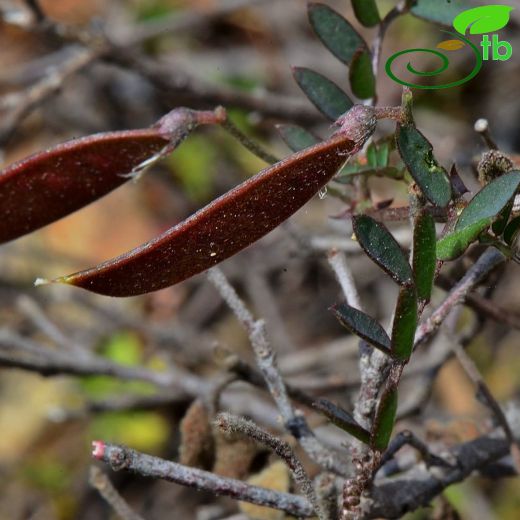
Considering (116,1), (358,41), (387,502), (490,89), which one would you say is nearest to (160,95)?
(116,1)

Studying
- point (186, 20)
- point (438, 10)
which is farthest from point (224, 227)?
point (186, 20)

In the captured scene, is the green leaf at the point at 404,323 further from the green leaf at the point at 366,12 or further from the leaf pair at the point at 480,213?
the green leaf at the point at 366,12

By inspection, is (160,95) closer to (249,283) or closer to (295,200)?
(249,283)

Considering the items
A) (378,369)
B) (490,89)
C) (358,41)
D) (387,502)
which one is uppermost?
(490,89)

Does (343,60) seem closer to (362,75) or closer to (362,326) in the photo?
(362,75)

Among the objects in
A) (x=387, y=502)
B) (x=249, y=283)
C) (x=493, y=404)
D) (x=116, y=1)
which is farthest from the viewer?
(x=116, y=1)

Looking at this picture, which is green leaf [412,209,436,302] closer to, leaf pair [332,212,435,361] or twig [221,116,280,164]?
leaf pair [332,212,435,361]

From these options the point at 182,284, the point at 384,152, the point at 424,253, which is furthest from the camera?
the point at 182,284
